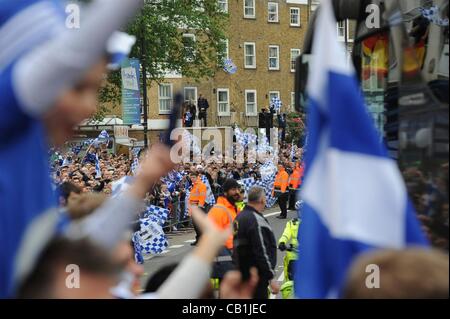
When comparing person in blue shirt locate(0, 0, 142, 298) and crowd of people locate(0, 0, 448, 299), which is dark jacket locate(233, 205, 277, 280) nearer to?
crowd of people locate(0, 0, 448, 299)

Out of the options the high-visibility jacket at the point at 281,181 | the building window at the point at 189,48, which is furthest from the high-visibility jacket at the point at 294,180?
the building window at the point at 189,48

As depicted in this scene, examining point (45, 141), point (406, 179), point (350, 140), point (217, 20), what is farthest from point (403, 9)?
point (217, 20)

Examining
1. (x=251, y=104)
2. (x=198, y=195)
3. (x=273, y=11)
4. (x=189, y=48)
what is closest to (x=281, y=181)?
(x=198, y=195)

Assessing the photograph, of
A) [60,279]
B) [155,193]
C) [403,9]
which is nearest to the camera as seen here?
[60,279]

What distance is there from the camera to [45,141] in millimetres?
2395

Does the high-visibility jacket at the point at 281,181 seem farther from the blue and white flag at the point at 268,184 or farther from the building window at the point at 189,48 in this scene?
the building window at the point at 189,48

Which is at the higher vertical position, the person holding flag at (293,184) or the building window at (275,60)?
the building window at (275,60)

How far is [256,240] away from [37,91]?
6.49 metres

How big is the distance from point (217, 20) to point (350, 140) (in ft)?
128

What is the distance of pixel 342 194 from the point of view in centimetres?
267

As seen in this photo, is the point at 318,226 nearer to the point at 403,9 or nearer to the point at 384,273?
the point at 384,273

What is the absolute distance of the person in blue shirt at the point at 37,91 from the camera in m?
2.21

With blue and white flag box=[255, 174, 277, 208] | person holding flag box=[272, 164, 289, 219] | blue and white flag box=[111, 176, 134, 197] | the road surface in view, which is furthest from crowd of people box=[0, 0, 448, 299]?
blue and white flag box=[255, 174, 277, 208]

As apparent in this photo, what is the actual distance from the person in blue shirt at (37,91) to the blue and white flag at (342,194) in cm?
76
